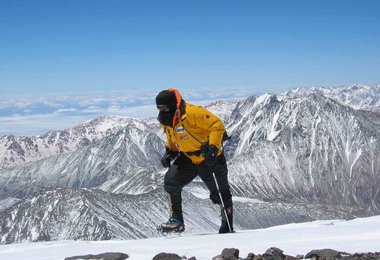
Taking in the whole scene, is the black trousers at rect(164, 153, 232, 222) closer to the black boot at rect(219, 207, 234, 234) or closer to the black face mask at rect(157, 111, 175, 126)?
the black boot at rect(219, 207, 234, 234)

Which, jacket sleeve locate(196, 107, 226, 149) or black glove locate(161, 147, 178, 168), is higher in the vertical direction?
jacket sleeve locate(196, 107, 226, 149)

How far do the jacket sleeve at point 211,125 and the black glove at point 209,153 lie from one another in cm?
13

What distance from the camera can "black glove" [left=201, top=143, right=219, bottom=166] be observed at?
1435cm

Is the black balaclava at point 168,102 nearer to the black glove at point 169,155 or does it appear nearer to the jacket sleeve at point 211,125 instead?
the jacket sleeve at point 211,125

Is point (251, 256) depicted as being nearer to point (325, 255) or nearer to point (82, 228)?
point (325, 255)

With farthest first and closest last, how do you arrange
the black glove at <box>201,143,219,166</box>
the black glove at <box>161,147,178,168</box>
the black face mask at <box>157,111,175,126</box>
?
the black glove at <box>161,147,178,168</box> < the black face mask at <box>157,111,175,126</box> < the black glove at <box>201,143,219,166</box>

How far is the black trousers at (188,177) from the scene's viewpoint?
51.7 ft

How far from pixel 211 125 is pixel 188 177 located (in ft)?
7.51

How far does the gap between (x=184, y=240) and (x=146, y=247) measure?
1326mm

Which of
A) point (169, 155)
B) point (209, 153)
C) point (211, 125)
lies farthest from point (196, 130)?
point (169, 155)

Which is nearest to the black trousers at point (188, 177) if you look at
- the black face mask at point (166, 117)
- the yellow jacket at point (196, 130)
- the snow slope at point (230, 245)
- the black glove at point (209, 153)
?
the yellow jacket at point (196, 130)

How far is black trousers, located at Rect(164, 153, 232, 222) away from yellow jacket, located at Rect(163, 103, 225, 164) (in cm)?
65

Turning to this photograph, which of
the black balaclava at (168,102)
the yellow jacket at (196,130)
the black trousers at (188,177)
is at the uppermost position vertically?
the black balaclava at (168,102)

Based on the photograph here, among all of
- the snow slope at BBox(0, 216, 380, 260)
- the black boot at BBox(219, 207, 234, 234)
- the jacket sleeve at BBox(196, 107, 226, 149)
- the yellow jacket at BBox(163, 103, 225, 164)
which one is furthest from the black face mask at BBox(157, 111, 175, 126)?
the black boot at BBox(219, 207, 234, 234)
